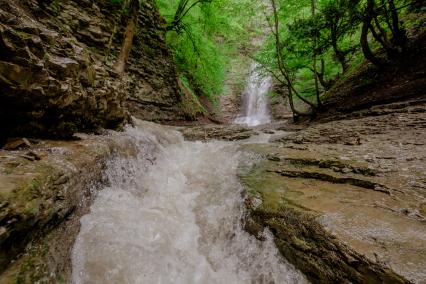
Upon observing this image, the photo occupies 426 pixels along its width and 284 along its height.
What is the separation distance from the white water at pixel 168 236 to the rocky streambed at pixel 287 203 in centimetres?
4

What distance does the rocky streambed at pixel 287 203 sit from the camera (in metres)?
1.86

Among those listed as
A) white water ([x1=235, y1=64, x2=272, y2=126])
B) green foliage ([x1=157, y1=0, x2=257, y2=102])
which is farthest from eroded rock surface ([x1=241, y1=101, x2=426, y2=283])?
white water ([x1=235, y1=64, x2=272, y2=126])

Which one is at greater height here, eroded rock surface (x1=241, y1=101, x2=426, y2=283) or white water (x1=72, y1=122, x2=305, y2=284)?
eroded rock surface (x1=241, y1=101, x2=426, y2=283)

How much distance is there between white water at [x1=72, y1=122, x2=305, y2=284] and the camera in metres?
2.39

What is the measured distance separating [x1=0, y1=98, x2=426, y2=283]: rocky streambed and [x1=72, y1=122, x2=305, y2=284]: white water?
0.13 ft

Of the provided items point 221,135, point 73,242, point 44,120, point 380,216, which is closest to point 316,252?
point 380,216

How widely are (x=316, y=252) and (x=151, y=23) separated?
1109cm

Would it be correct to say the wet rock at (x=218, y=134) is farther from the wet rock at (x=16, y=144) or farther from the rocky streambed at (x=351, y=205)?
the wet rock at (x=16, y=144)

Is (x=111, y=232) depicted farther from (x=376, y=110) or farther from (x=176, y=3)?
(x=176, y=3)

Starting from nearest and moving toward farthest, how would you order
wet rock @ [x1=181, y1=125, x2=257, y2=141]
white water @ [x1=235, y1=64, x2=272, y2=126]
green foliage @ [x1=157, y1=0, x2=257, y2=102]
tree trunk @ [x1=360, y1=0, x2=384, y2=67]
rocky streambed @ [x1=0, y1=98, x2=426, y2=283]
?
rocky streambed @ [x1=0, y1=98, x2=426, y2=283]
tree trunk @ [x1=360, y1=0, x2=384, y2=67]
wet rock @ [x1=181, y1=125, x2=257, y2=141]
green foliage @ [x1=157, y1=0, x2=257, y2=102]
white water @ [x1=235, y1=64, x2=272, y2=126]

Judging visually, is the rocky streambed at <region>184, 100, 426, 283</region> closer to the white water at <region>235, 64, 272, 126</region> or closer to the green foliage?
the green foliage

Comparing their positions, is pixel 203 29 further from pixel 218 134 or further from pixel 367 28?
pixel 367 28

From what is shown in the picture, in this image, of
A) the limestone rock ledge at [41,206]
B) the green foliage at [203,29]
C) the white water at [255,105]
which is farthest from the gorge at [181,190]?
the white water at [255,105]

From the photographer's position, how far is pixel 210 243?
3158mm
